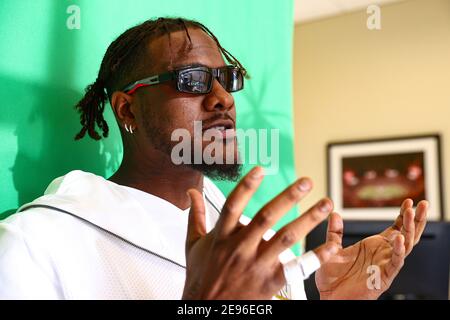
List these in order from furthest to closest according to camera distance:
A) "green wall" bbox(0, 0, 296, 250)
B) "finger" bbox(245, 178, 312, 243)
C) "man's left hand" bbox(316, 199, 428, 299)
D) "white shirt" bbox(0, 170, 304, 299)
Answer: "green wall" bbox(0, 0, 296, 250)
"man's left hand" bbox(316, 199, 428, 299)
"white shirt" bbox(0, 170, 304, 299)
"finger" bbox(245, 178, 312, 243)

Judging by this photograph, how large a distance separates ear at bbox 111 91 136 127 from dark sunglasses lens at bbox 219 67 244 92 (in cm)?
20

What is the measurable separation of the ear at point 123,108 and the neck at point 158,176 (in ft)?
0.27

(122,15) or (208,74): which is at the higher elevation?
(122,15)

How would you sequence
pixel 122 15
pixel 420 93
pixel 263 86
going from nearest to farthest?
1. pixel 122 15
2. pixel 263 86
3. pixel 420 93

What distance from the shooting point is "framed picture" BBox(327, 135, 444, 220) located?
3338 millimetres

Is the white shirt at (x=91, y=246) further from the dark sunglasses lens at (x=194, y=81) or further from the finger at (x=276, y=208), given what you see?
the finger at (x=276, y=208)

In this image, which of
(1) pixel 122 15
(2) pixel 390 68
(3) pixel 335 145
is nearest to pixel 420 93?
(2) pixel 390 68

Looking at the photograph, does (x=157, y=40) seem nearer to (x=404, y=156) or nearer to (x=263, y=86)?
(x=263, y=86)

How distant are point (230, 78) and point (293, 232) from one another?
557 millimetres

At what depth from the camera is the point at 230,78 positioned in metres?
1.05

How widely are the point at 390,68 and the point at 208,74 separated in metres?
2.80

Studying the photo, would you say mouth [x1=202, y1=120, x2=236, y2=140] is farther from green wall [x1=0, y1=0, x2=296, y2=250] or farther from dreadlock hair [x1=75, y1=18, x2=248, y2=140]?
green wall [x1=0, y1=0, x2=296, y2=250]

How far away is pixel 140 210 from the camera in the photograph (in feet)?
3.01

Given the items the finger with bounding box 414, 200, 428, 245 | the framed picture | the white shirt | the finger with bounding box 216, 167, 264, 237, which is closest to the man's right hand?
the finger with bounding box 216, 167, 264, 237
